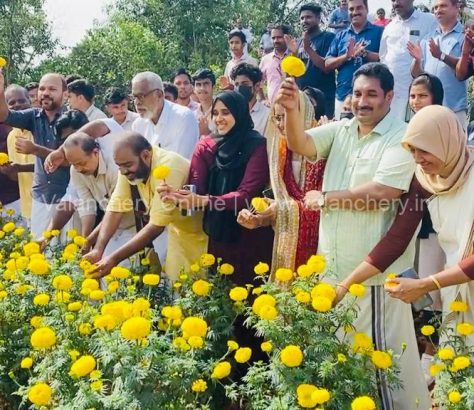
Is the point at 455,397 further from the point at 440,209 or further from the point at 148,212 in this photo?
the point at 148,212

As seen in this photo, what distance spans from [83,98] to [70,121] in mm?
925

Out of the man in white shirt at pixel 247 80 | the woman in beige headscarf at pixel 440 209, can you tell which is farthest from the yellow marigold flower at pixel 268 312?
the man in white shirt at pixel 247 80

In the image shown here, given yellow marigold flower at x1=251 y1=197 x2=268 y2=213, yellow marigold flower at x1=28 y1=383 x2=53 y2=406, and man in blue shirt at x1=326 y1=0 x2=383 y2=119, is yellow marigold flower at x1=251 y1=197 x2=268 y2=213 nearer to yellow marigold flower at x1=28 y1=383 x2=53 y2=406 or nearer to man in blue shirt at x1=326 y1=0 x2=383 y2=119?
yellow marigold flower at x1=28 y1=383 x2=53 y2=406

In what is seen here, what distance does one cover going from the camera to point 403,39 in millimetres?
5613

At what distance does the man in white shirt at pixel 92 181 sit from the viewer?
4.15m

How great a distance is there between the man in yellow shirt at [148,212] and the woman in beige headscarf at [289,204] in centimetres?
63

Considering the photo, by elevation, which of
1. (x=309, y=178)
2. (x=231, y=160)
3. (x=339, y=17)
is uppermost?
(x=339, y=17)

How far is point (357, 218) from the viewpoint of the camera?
2.90 metres

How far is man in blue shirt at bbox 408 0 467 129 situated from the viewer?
16.7 feet

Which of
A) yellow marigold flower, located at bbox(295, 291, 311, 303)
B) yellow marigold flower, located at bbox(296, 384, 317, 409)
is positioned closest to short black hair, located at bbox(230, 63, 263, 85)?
yellow marigold flower, located at bbox(295, 291, 311, 303)

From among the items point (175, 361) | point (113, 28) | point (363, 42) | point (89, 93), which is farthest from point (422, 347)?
point (113, 28)

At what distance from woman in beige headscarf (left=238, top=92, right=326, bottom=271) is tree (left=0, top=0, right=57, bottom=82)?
1876cm

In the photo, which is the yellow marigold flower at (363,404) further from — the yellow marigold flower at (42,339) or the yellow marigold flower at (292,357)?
the yellow marigold flower at (42,339)

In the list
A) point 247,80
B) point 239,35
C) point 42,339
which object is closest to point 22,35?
point 239,35
